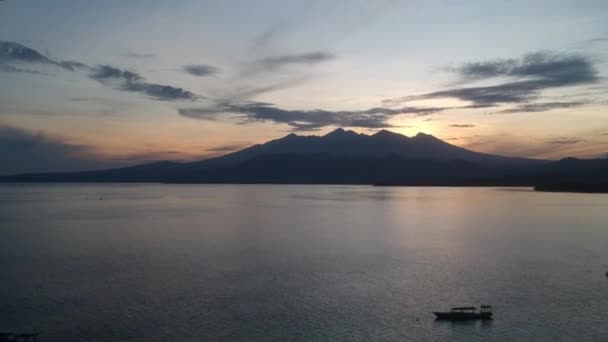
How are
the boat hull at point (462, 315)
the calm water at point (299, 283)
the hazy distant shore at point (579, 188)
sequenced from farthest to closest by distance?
1. the hazy distant shore at point (579, 188)
2. the boat hull at point (462, 315)
3. the calm water at point (299, 283)

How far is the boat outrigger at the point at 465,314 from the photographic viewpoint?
16.2m

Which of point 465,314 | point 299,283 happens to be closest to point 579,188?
point 299,283

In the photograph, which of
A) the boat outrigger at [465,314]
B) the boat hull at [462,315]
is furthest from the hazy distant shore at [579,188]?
the boat hull at [462,315]

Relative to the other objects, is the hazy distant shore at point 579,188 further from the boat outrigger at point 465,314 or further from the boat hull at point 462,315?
the boat hull at point 462,315

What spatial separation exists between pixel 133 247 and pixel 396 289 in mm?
17975

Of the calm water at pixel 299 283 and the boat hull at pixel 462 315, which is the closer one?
the calm water at pixel 299 283

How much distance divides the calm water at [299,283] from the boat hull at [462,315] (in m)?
0.31

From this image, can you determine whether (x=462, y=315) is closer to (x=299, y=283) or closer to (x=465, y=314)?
(x=465, y=314)

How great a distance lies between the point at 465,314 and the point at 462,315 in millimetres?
105

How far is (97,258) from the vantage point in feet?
87.8

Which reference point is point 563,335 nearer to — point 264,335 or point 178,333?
point 264,335

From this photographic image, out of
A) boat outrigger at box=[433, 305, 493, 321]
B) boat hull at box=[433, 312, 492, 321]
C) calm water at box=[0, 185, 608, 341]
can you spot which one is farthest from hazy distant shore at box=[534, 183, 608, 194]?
boat hull at box=[433, 312, 492, 321]

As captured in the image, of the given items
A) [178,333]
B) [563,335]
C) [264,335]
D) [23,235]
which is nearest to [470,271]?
[563,335]

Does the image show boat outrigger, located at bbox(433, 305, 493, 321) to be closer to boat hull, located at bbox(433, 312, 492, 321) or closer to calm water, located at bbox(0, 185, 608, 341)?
boat hull, located at bbox(433, 312, 492, 321)
